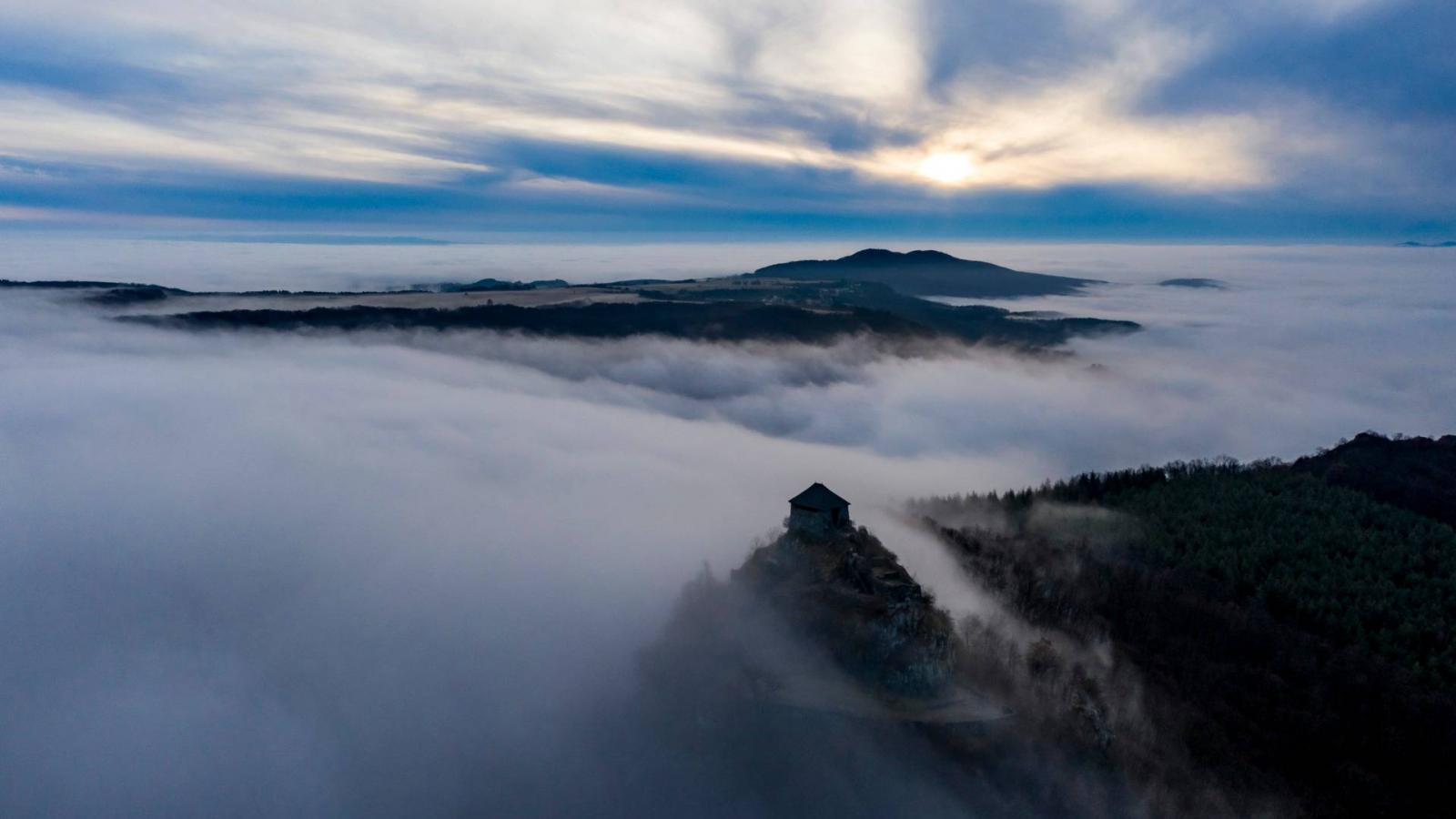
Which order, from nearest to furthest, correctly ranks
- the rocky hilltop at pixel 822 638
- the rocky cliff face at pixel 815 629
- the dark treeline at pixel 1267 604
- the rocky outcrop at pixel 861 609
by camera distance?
the rocky hilltop at pixel 822 638 < the rocky outcrop at pixel 861 609 < the rocky cliff face at pixel 815 629 < the dark treeline at pixel 1267 604

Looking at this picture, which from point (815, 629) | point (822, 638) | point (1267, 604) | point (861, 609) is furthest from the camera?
point (1267, 604)

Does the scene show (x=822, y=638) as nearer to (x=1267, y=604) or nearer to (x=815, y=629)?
(x=815, y=629)

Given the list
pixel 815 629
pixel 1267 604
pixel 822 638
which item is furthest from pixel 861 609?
pixel 1267 604

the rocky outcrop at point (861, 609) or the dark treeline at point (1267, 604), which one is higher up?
the rocky outcrop at point (861, 609)

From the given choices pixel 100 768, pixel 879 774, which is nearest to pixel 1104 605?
pixel 879 774

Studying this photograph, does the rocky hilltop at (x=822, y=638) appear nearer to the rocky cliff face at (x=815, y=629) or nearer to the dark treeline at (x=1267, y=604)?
the rocky cliff face at (x=815, y=629)

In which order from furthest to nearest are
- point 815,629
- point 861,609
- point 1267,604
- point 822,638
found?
point 1267,604
point 815,629
point 822,638
point 861,609

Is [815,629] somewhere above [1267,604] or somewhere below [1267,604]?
above

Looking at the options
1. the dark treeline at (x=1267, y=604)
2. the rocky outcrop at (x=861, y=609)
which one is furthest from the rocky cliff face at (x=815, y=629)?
the dark treeline at (x=1267, y=604)

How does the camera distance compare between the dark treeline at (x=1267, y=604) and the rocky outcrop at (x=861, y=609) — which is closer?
the rocky outcrop at (x=861, y=609)
